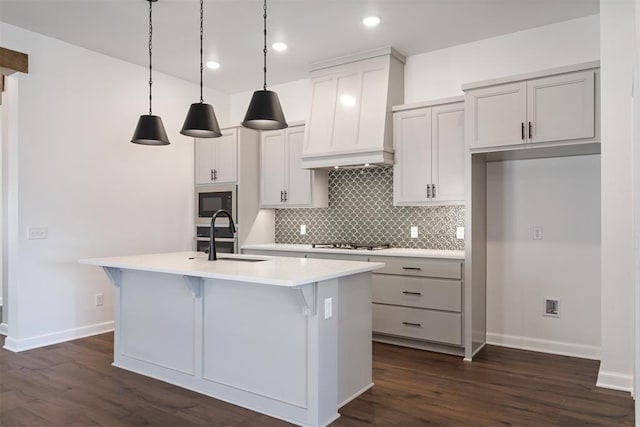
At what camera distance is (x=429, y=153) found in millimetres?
4363

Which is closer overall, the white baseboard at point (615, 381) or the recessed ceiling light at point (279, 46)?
the white baseboard at point (615, 381)

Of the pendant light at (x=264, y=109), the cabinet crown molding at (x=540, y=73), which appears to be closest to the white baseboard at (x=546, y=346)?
the cabinet crown molding at (x=540, y=73)

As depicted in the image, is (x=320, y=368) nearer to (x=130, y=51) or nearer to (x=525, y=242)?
(x=525, y=242)

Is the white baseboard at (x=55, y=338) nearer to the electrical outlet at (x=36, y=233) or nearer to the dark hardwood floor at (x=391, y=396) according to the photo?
the dark hardwood floor at (x=391, y=396)

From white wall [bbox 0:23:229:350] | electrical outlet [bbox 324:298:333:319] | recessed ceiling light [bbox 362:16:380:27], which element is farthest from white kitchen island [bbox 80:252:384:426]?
recessed ceiling light [bbox 362:16:380:27]

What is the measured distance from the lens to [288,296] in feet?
9.02

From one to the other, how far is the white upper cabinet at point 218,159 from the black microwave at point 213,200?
9cm

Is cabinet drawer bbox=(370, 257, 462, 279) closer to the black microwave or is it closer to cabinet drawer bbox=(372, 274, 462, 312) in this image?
cabinet drawer bbox=(372, 274, 462, 312)

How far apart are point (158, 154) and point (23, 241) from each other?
5.79ft

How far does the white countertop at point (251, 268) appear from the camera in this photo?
249 centimetres

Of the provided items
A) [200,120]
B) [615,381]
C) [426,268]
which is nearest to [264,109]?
[200,120]

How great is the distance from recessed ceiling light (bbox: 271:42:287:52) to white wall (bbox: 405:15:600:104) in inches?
52.9

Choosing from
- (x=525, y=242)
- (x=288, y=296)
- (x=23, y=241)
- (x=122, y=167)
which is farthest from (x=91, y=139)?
(x=525, y=242)

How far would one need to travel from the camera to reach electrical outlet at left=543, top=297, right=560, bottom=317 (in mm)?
4090
